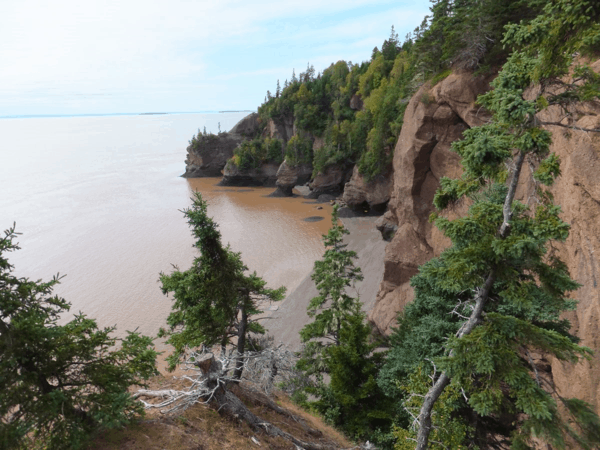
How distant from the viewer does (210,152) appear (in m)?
77.8

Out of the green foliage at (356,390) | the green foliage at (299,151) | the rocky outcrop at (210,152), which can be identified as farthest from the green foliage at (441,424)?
the rocky outcrop at (210,152)

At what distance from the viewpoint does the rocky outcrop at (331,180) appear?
54.9m

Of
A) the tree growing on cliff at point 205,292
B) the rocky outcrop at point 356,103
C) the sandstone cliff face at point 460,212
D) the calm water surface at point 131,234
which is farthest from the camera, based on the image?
the rocky outcrop at point 356,103

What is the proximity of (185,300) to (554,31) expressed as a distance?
11.3m

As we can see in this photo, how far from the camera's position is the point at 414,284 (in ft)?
37.2

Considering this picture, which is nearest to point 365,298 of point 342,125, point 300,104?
point 342,125

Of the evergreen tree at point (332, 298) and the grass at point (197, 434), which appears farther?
the evergreen tree at point (332, 298)

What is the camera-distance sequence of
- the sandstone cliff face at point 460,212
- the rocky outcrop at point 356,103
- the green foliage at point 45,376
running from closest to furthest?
1. the green foliage at point 45,376
2. the sandstone cliff face at point 460,212
3. the rocky outcrop at point 356,103

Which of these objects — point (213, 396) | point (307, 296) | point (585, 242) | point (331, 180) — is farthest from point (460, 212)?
point (331, 180)

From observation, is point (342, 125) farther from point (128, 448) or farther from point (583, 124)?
point (128, 448)

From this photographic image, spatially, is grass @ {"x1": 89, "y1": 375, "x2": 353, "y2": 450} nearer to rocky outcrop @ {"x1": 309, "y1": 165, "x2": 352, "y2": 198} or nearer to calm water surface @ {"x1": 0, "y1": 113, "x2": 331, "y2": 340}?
calm water surface @ {"x1": 0, "y1": 113, "x2": 331, "y2": 340}

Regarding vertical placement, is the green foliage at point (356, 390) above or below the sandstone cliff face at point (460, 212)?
below

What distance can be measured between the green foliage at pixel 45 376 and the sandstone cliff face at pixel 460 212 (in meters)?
10.3

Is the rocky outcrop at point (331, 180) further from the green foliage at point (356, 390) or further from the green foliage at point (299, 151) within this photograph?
the green foliage at point (356, 390)
